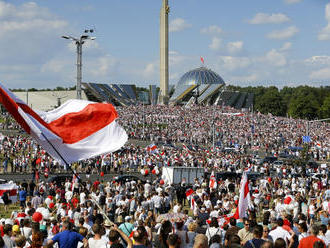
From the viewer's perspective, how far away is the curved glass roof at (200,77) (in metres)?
120

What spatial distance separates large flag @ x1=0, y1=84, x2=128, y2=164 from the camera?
723cm

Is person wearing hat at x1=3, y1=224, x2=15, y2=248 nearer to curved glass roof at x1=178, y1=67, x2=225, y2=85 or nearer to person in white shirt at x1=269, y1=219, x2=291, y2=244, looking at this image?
person in white shirt at x1=269, y1=219, x2=291, y2=244

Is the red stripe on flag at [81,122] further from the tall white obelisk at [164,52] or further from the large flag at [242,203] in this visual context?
the tall white obelisk at [164,52]

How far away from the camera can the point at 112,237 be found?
6.25 metres

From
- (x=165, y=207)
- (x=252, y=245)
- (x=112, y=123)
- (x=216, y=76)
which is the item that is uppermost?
(x=216, y=76)

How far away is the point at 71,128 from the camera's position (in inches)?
321

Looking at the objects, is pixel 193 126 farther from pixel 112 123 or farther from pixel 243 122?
pixel 112 123

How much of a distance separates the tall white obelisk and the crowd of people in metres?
30.7

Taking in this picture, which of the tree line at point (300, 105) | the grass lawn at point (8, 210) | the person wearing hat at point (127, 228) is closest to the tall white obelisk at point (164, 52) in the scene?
the tree line at point (300, 105)

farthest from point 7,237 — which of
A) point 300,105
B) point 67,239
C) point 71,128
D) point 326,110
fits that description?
point 300,105

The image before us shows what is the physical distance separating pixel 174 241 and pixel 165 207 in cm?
1009

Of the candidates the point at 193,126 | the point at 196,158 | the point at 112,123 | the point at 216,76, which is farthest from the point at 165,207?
the point at 216,76

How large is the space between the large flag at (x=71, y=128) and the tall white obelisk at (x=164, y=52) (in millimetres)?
91069

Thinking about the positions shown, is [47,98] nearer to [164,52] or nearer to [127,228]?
[164,52]
